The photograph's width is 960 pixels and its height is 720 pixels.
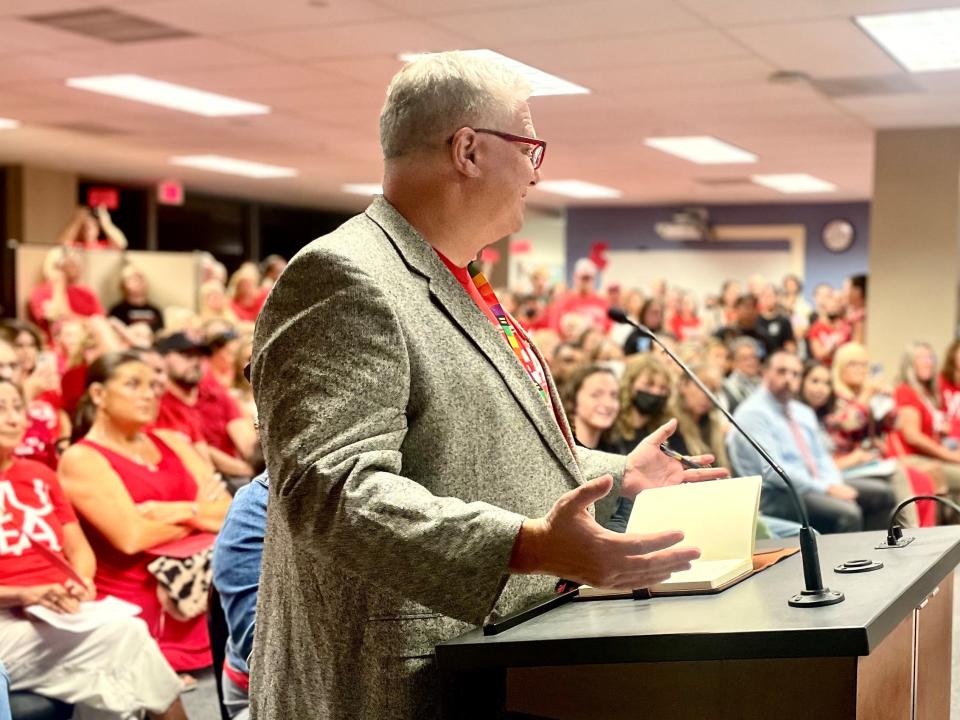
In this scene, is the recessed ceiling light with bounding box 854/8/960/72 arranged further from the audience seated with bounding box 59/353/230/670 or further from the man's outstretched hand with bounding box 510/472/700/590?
the man's outstretched hand with bounding box 510/472/700/590

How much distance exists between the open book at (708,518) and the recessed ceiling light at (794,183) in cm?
1093

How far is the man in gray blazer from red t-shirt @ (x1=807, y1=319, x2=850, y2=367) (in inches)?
363

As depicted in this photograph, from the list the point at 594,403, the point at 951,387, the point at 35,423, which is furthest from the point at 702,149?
the point at 35,423

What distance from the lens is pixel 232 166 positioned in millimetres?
11617

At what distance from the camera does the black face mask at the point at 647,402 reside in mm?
4531

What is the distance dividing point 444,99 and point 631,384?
3.40 m

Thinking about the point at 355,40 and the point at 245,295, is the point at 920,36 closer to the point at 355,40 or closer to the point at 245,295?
the point at 355,40

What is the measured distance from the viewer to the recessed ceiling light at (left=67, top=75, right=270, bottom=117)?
6.98 m

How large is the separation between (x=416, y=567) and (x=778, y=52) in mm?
5267

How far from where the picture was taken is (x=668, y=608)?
1.15m

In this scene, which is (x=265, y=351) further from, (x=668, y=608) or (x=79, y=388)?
(x=79, y=388)

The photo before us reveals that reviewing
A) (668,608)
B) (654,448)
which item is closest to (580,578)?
(668,608)

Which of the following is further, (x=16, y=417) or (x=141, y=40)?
(x=141, y=40)

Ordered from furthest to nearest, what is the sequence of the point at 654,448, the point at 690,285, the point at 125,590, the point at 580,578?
the point at 690,285, the point at 125,590, the point at 654,448, the point at 580,578
